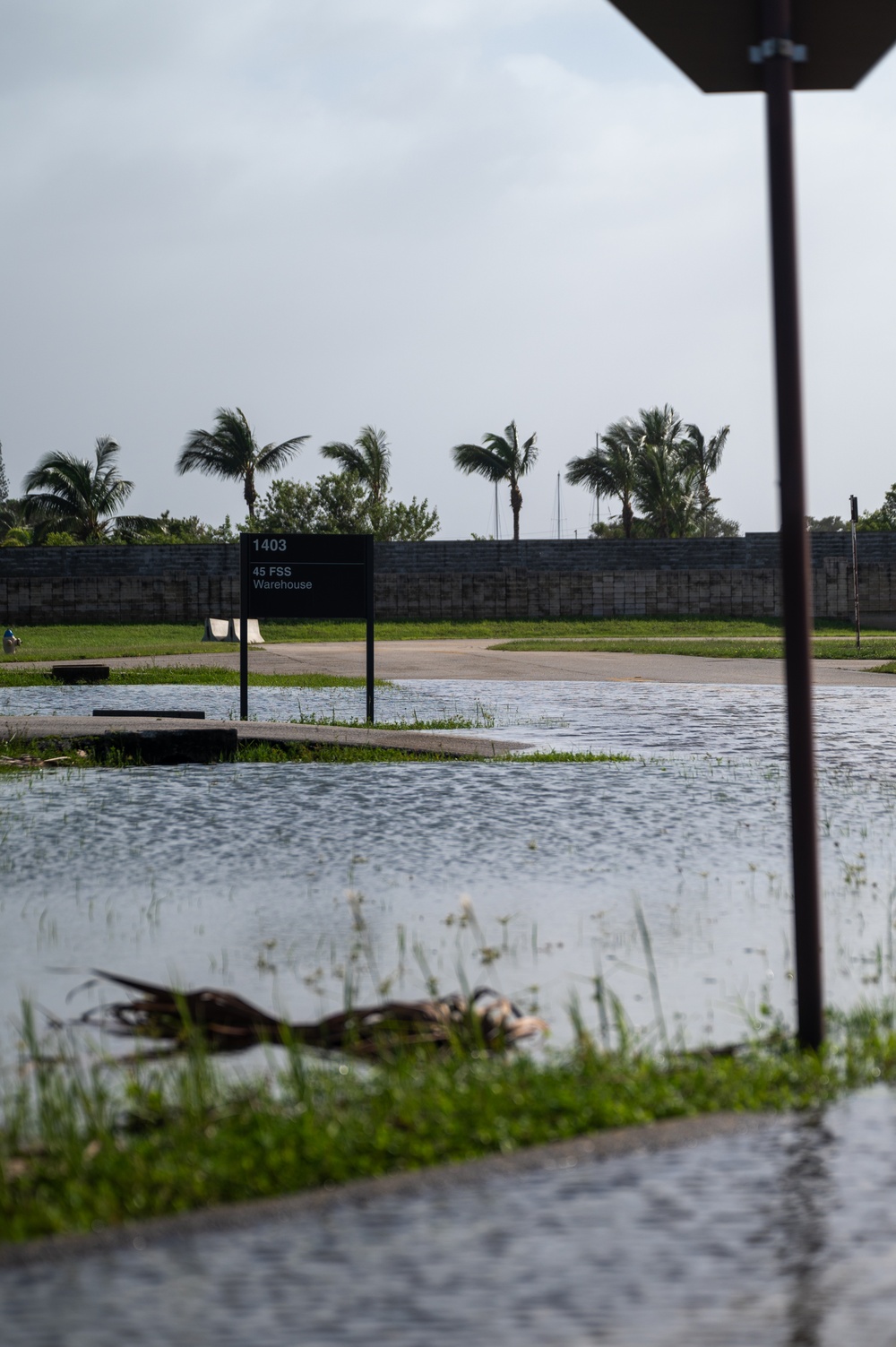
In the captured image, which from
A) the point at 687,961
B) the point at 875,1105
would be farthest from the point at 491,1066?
the point at 687,961

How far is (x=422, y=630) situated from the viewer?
36969 millimetres

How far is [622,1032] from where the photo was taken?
3299 mm

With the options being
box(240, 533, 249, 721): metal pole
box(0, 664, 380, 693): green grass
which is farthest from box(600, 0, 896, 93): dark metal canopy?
box(0, 664, 380, 693): green grass

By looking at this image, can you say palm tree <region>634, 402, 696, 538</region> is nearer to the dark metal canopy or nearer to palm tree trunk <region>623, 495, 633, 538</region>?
palm tree trunk <region>623, 495, 633, 538</region>

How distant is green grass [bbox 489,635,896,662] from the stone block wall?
367 inches

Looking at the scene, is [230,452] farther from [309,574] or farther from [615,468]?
[309,574]

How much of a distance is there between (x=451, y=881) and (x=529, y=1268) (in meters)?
3.27

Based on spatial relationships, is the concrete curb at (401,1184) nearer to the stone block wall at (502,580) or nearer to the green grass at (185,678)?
the green grass at (185,678)

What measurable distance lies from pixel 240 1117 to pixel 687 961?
5.96 feet

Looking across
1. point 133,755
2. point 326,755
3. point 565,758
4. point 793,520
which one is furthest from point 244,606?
point 793,520

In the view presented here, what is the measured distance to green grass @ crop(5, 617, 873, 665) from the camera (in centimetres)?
3447

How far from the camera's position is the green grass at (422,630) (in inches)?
1357

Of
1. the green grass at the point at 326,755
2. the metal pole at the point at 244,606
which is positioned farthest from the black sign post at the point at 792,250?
the metal pole at the point at 244,606

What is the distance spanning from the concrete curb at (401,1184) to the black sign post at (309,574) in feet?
32.8
